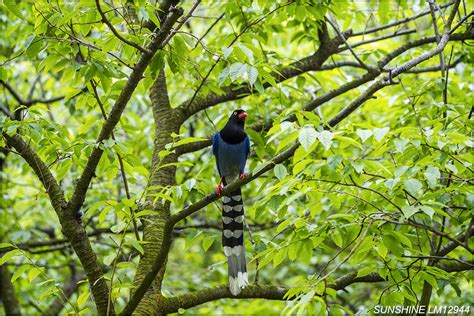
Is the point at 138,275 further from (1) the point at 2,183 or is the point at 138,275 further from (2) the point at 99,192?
(1) the point at 2,183

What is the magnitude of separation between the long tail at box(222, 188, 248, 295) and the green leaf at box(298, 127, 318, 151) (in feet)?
5.34

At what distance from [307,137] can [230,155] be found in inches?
85.3

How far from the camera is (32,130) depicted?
10.8ft

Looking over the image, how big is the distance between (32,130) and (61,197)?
0.46 m

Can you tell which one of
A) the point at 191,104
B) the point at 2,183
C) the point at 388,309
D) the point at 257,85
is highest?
the point at 2,183

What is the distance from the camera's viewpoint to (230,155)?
15.6 ft

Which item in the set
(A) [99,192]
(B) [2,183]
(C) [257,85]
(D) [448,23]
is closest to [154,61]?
(C) [257,85]

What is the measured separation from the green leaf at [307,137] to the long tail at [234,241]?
163 centimetres

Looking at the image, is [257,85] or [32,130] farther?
[257,85]

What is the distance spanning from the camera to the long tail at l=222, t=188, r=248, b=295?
394 centimetres

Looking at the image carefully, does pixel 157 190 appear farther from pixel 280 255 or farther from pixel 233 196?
pixel 280 255

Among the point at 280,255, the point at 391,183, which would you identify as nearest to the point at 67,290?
the point at 280,255

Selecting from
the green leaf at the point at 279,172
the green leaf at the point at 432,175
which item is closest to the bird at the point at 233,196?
the green leaf at the point at 279,172

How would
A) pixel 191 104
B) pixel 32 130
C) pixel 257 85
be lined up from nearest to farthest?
1. pixel 32 130
2. pixel 257 85
3. pixel 191 104
